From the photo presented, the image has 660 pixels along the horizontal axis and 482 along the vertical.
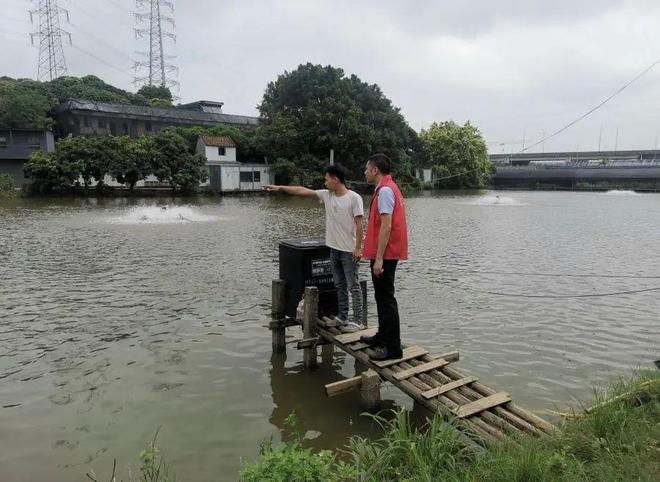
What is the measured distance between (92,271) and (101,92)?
58604 mm

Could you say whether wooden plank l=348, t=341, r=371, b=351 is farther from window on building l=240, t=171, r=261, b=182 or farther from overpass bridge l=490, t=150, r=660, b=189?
overpass bridge l=490, t=150, r=660, b=189

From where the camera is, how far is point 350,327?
6352 mm

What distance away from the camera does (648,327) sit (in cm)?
829

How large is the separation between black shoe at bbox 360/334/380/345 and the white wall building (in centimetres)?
4510

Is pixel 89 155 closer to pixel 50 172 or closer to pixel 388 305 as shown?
pixel 50 172

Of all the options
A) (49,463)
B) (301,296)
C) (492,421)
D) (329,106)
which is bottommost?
(49,463)

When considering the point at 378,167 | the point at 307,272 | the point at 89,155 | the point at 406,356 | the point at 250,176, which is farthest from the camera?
the point at 250,176

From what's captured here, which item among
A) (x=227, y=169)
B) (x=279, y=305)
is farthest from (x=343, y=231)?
(x=227, y=169)

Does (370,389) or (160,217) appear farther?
(160,217)

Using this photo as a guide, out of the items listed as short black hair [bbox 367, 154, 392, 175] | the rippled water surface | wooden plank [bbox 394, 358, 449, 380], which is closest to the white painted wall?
the rippled water surface

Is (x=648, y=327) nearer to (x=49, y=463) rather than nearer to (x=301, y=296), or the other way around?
(x=301, y=296)

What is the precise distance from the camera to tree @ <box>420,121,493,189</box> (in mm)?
72625

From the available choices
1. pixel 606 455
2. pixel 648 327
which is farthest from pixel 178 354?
pixel 648 327

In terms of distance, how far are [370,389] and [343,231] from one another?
194cm
